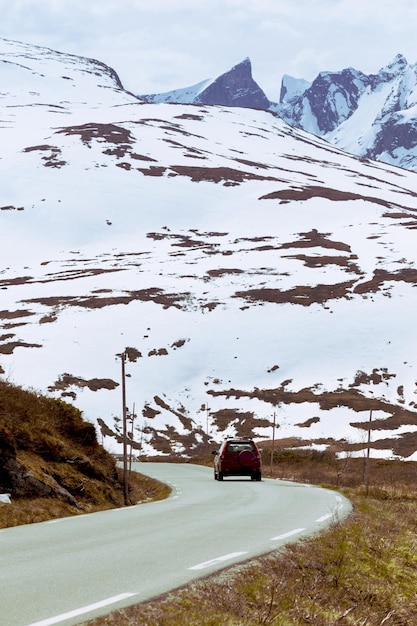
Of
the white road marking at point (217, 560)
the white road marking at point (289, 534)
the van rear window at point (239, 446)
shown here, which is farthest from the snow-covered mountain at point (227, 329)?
the white road marking at point (217, 560)

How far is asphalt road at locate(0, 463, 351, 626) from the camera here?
7480mm

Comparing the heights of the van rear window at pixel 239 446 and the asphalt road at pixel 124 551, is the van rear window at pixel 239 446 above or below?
below

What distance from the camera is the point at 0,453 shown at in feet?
65.1

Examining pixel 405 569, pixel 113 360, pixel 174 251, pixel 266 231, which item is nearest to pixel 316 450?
pixel 113 360

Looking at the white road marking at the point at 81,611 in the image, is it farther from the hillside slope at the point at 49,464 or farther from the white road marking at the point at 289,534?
the hillside slope at the point at 49,464

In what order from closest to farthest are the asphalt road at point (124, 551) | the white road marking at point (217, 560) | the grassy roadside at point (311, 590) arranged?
the grassy roadside at point (311, 590), the asphalt road at point (124, 551), the white road marking at point (217, 560)

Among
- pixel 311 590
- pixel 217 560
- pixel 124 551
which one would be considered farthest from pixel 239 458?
pixel 311 590

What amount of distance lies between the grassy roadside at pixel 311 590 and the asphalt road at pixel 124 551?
17.9 inches

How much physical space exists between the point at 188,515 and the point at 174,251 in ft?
456

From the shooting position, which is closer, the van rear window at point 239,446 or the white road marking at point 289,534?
the white road marking at point 289,534

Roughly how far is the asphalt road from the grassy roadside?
0.45 metres

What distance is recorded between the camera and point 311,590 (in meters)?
8.80

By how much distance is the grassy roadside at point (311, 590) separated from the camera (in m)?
7.04

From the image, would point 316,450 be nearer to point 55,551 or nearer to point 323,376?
point 323,376
